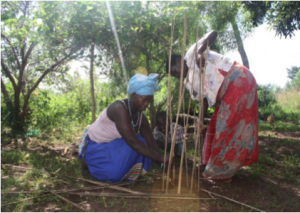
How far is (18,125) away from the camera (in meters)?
5.35

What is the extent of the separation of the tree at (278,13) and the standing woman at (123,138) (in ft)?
11.3

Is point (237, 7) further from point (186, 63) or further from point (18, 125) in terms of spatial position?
point (18, 125)


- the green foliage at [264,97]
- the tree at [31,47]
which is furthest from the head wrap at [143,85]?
the green foliage at [264,97]

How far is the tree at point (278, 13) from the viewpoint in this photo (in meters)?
4.61

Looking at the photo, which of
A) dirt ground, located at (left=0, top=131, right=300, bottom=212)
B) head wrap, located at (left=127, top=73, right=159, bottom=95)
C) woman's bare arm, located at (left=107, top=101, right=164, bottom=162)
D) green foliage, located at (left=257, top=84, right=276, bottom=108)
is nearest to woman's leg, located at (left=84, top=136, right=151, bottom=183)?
dirt ground, located at (left=0, top=131, right=300, bottom=212)

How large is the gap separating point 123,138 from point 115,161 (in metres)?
0.24

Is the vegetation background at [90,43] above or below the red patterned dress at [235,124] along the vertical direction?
above

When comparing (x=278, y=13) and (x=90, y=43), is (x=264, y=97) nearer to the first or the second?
(x=278, y=13)

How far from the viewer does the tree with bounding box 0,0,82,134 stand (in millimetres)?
3654

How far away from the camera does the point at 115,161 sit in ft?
8.30

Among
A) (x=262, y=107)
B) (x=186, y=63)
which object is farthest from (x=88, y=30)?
(x=262, y=107)

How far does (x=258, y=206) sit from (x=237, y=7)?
5026mm

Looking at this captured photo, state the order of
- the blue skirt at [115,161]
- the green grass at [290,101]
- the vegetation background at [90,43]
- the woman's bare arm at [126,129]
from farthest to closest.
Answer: the green grass at [290,101], the vegetation background at [90,43], the blue skirt at [115,161], the woman's bare arm at [126,129]

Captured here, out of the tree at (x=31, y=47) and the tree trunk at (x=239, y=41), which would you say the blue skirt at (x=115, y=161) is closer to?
the tree at (x=31, y=47)
